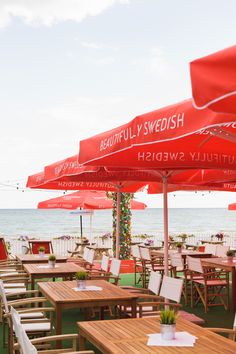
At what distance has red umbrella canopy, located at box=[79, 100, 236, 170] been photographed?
14.4ft

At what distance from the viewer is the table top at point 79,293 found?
245 inches

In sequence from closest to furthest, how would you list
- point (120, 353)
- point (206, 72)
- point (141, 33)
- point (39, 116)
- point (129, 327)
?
point (206, 72)
point (120, 353)
point (129, 327)
point (141, 33)
point (39, 116)

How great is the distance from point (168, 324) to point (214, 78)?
6.86 ft

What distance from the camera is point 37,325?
20.7ft

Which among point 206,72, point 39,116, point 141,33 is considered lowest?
point 206,72

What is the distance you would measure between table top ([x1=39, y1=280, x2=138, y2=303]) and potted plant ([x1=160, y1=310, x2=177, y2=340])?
6.34 ft

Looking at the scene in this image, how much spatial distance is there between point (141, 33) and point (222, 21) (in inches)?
209

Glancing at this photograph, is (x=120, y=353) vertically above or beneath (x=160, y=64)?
beneath

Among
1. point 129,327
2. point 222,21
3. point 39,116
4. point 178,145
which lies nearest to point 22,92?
point 39,116

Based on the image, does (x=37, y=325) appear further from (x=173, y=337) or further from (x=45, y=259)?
(x=45, y=259)

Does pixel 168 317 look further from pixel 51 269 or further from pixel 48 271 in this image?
pixel 51 269

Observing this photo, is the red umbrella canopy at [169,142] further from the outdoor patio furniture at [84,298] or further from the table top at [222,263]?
the table top at [222,263]

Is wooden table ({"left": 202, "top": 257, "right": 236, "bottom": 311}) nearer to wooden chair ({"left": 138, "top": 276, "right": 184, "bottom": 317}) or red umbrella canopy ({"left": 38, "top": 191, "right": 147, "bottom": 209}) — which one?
wooden chair ({"left": 138, "top": 276, "right": 184, "bottom": 317})

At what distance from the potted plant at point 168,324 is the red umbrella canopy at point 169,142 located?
1300 mm
